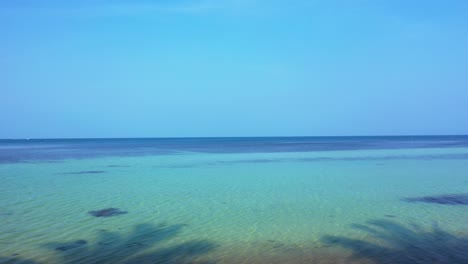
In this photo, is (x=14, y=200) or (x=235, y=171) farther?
(x=235, y=171)

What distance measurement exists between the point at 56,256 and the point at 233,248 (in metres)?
3.03

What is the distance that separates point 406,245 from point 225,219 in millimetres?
4034

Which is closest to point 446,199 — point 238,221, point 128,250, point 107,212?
point 238,221

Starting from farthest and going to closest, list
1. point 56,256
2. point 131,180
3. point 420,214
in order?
1. point 131,180
2. point 420,214
3. point 56,256

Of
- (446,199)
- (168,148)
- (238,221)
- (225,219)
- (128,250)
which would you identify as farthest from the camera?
(168,148)

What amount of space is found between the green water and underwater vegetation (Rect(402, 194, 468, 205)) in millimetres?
493

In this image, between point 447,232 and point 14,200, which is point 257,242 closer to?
point 447,232

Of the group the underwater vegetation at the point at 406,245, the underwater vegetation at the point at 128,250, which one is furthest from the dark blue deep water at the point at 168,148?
the underwater vegetation at the point at 406,245

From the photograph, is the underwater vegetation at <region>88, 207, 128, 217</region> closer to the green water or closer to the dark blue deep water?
the green water

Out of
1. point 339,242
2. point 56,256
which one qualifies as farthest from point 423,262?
point 56,256

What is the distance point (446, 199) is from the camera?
38.4 feet

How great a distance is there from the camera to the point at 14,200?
1191cm

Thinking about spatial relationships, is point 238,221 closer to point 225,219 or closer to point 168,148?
point 225,219

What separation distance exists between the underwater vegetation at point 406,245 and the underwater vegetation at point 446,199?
3218mm
